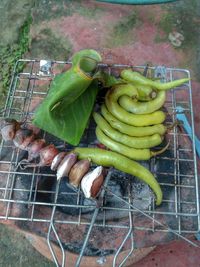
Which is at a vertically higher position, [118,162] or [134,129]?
[134,129]

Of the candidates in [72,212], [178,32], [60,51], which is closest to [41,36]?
[60,51]

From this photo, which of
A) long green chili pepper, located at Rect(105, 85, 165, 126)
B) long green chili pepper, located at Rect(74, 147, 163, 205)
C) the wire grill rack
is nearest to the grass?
the wire grill rack

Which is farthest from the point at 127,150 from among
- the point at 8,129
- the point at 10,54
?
the point at 10,54

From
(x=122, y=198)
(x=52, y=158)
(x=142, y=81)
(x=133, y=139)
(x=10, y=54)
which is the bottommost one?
(x=10, y=54)

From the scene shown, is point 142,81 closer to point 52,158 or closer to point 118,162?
point 118,162

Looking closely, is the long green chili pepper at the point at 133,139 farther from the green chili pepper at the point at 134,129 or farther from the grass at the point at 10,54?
the grass at the point at 10,54

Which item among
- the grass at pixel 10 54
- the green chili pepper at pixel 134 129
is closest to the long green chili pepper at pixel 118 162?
the green chili pepper at pixel 134 129
